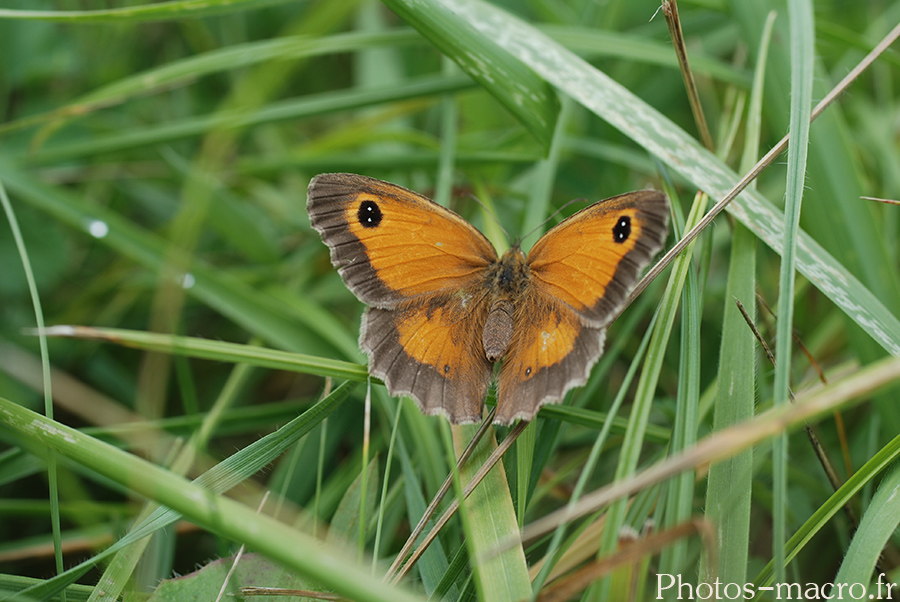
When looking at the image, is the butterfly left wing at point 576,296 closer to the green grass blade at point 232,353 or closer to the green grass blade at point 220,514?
the green grass blade at point 232,353

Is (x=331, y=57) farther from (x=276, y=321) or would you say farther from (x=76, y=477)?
(x=76, y=477)

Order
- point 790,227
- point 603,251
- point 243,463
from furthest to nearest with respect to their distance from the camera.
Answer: point 603,251 → point 243,463 → point 790,227

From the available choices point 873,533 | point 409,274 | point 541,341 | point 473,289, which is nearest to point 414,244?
point 409,274

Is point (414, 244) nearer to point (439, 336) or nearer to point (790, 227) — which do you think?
point (439, 336)

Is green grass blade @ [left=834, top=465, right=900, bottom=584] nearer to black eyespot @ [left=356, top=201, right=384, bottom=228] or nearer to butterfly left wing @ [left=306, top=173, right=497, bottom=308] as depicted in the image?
butterfly left wing @ [left=306, top=173, right=497, bottom=308]

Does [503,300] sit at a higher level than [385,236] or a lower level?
lower

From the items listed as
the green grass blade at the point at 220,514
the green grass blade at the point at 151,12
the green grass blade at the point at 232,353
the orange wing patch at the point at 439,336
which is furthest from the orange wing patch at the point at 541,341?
the green grass blade at the point at 151,12

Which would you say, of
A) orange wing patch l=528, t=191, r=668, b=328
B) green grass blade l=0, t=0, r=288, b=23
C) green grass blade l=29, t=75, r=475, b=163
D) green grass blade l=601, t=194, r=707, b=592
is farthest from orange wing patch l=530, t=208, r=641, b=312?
green grass blade l=0, t=0, r=288, b=23
